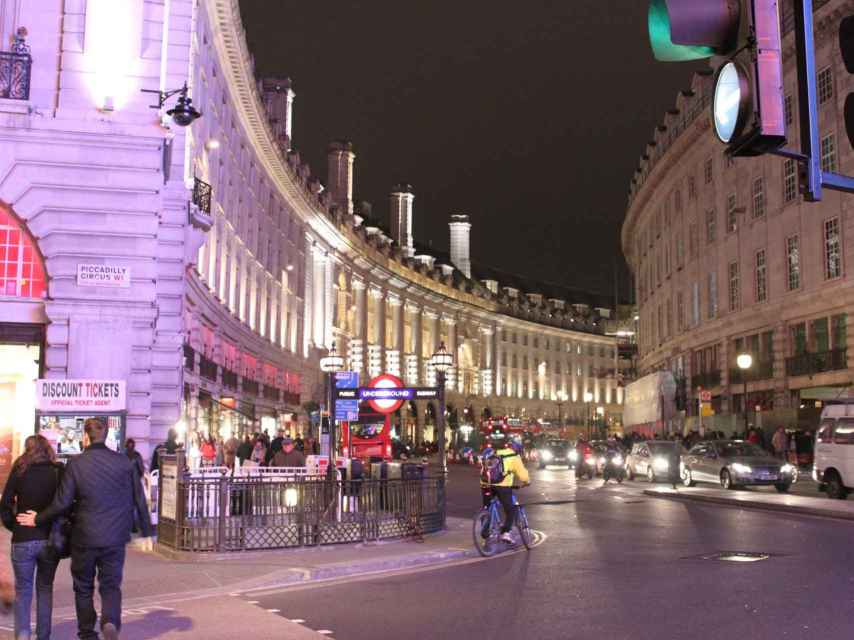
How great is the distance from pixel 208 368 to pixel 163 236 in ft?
49.2

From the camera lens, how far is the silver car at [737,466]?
30.9 m

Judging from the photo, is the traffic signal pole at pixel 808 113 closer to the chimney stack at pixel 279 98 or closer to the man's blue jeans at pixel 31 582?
the man's blue jeans at pixel 31 582

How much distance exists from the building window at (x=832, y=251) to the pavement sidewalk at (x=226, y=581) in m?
27.9

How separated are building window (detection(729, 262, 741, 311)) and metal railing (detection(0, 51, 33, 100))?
123 feet

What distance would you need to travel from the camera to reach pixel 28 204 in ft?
72.5

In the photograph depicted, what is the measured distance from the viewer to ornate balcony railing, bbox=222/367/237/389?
44406 millimetres

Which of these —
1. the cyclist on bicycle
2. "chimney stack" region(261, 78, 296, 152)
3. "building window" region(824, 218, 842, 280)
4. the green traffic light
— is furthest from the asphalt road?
"chimney stack" region(261, 78, 296, 152)

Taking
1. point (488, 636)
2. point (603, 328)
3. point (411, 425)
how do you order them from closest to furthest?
point (488, 636), point (411, 425), point (603, 328)

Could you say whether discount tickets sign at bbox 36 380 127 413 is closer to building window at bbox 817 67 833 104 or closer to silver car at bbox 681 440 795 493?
silver car at bbox 681 440 795 493

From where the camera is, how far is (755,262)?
49375 millimetres

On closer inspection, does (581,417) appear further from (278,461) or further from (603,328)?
(278,461)

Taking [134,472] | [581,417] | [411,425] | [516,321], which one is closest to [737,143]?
[134,472]

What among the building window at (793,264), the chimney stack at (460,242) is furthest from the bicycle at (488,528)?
the chimney stack at (460,242)

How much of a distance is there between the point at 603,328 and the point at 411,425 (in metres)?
60.3
